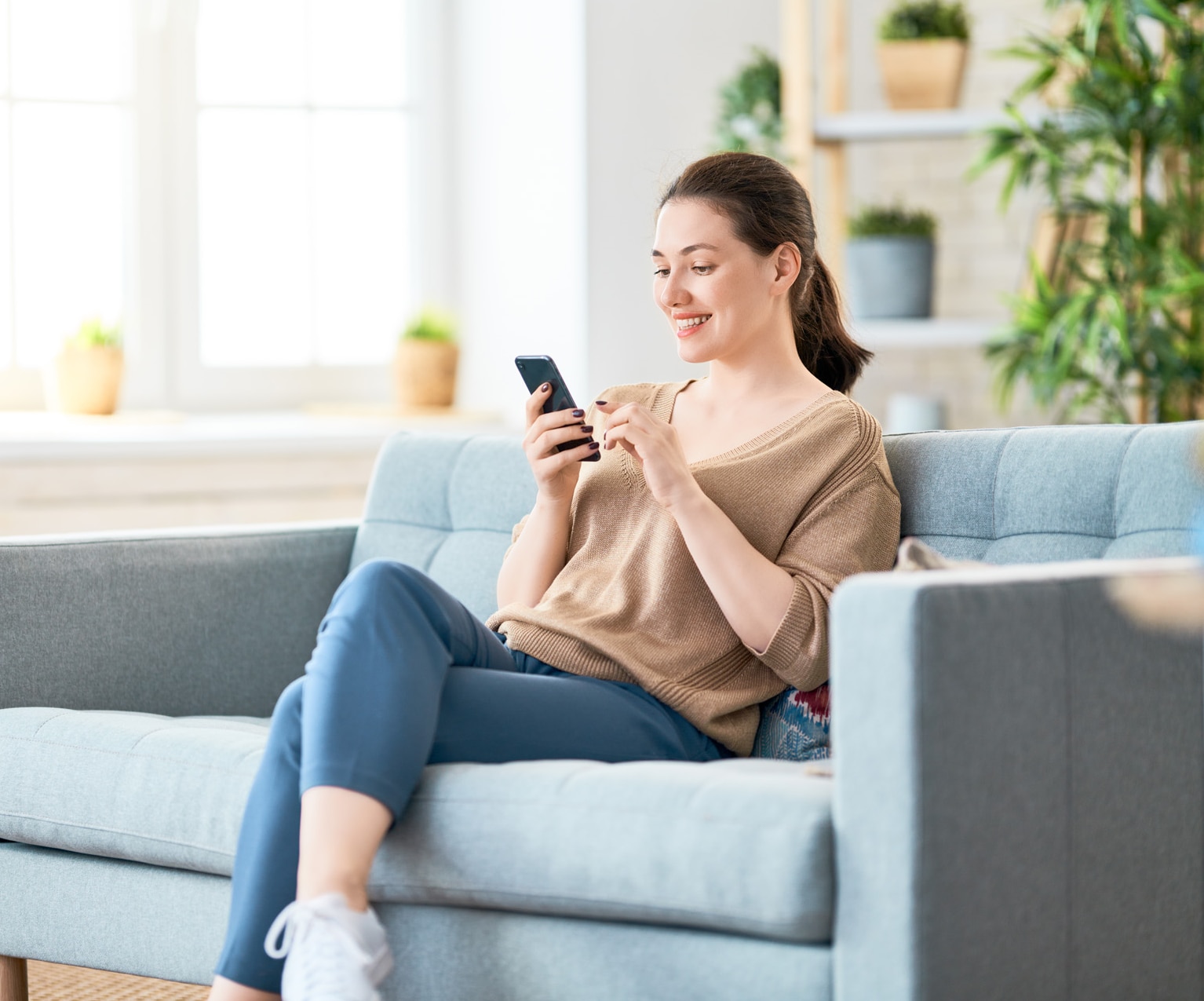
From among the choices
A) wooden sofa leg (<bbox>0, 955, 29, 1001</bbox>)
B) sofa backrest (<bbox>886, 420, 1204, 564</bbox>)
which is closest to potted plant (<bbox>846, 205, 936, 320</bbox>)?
sofa backrest (<bbox>886, 420, 1204, 564</bbox>)

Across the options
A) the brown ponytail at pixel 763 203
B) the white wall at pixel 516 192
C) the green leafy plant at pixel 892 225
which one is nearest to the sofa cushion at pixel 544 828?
the brown ponytail at pixel 763 203

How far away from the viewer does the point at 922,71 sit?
12.8 ft

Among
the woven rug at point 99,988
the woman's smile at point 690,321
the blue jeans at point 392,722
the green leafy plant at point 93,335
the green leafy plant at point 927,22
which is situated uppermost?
the green leafy plant at point 927,22

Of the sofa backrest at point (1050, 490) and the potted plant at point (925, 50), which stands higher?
the potted plant at point (925, 50)

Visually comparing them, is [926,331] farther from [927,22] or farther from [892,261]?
[927,22]

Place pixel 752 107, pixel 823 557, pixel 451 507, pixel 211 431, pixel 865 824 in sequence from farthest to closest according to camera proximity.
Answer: pixel 752 107 < pixel 211 431 < pixel 451 507 < pixel 823 557 < pixel 865 824

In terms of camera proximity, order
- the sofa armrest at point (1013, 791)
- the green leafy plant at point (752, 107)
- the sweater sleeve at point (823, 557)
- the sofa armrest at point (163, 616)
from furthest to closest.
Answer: the green leafy plant at point (752, 107) → the sofa armrest at point (163, 616) → the sweater sleeve at point (823, 557) → the sofa armrest at point (1013, 791)

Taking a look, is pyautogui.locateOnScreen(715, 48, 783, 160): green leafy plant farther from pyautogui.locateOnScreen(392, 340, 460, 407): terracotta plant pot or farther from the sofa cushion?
the sofa cushion

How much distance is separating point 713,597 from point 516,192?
2.38 metres

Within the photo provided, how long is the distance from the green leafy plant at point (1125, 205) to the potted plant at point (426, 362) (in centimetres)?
137

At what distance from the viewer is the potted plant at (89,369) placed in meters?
3.75

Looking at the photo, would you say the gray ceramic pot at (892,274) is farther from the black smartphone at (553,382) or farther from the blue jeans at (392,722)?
the blue jeans at (392,722)

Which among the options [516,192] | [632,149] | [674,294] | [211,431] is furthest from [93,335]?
[674,294]

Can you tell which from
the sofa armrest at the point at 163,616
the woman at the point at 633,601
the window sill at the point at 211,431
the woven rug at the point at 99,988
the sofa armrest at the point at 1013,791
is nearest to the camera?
the sofa armrest at the point at 1013,791
